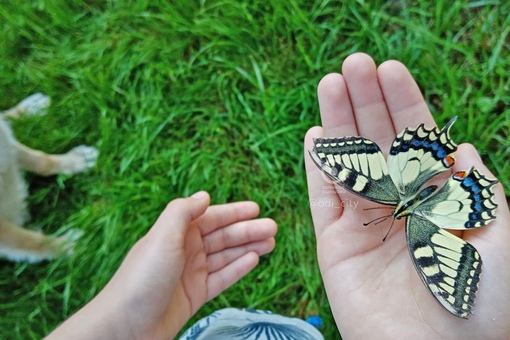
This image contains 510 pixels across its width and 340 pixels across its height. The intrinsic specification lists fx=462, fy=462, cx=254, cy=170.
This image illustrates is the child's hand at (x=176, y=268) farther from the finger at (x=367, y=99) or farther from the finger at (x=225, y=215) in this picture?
the finger at (x=367, y=99)

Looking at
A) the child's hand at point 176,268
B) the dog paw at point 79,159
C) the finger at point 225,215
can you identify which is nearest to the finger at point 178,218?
the child's hand at point 176,268

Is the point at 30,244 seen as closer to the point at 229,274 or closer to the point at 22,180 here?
the point at 22,180

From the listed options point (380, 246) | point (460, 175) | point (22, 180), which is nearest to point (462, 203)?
point (460, 175)

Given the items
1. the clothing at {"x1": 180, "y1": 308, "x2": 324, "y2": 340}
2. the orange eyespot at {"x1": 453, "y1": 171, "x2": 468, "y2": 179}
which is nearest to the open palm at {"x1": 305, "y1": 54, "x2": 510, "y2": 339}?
the orange eyespot at {"x1": 453, "y1": 171, "x2": 468, "y2": 179}

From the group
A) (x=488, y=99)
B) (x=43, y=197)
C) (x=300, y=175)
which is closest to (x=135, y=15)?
(x=43, y=197)

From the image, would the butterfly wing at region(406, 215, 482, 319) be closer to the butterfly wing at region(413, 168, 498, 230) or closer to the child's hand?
the butterfly wing at region(413, 168, 498, 230)

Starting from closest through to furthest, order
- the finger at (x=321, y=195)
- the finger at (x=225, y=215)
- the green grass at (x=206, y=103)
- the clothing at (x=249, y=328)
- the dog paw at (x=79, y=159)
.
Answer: the finger at (x=321, y=195), the clothing at (x=249, y=328), the finger at (x=225, y=215), the green grass at (x=206, y=103), the dog paw at (x=79, y=159)
